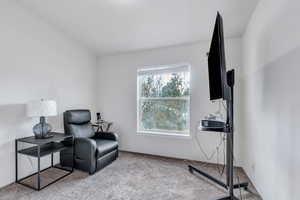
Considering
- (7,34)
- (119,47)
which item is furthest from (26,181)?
(119,47)

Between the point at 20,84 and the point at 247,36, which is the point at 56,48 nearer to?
the point at 20,84

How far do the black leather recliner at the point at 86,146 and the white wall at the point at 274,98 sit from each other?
2.34 meters

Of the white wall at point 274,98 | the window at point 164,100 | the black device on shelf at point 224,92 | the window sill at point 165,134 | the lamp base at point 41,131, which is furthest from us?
the window at point 164,100

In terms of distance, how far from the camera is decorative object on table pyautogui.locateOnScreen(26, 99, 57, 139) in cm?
229

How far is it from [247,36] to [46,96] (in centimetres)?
358

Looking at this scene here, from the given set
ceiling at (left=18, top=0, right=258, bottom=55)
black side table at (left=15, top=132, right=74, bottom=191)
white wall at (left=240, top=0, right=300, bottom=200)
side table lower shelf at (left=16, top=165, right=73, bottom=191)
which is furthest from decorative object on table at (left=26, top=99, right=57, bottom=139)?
white wall at (left=240, top=0, right=300, bottom=200)

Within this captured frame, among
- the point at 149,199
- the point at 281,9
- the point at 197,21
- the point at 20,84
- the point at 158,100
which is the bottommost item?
the point at 149,199

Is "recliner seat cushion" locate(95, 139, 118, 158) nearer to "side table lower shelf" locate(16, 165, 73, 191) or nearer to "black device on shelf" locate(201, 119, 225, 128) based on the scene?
"side table lower shelf" locate(16, 165, 73, 191)

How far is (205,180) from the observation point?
2.40 metres

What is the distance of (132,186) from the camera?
224cm

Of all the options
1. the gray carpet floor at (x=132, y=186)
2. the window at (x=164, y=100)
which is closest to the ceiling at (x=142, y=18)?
the window at (x=164, y=100)

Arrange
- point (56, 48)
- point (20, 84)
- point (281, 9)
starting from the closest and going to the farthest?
point (281, 9)
point (20, 84)
point (56, 48)

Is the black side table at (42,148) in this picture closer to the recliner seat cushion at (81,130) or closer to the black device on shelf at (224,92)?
the recliner seat cushion at (81,130)

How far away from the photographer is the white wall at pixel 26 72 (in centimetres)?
224
